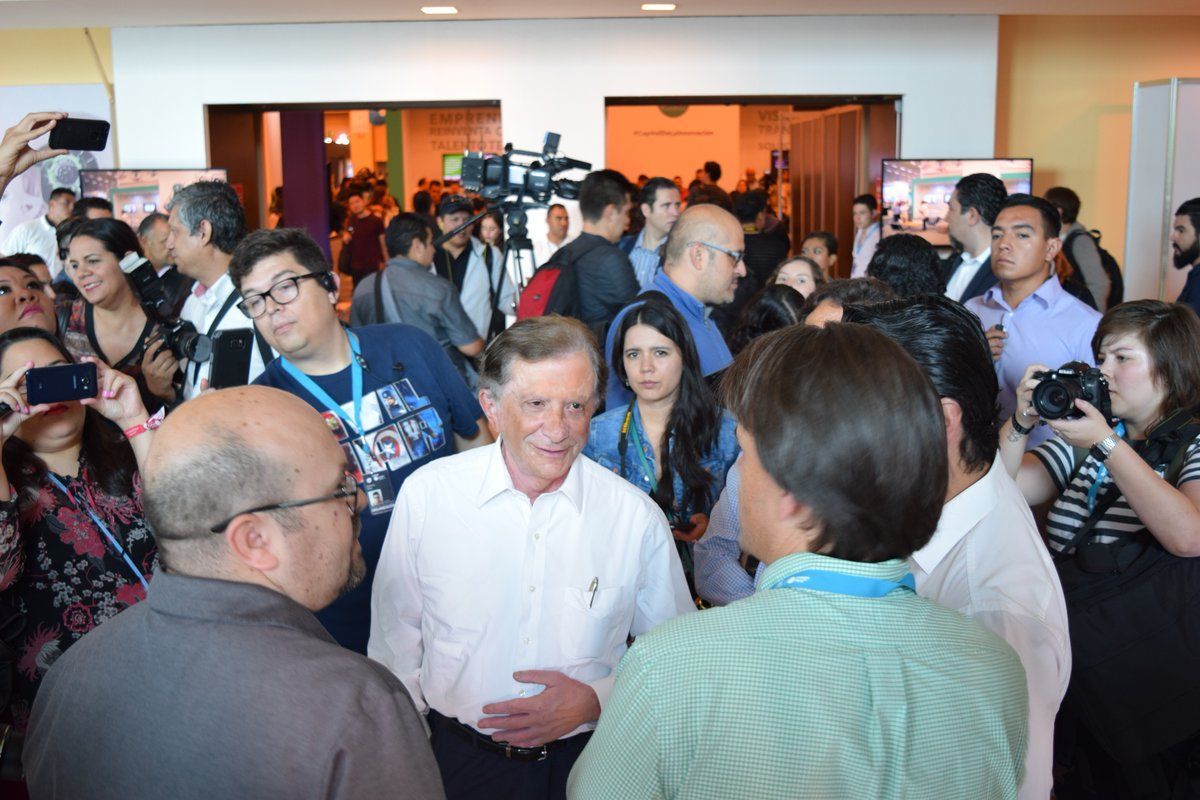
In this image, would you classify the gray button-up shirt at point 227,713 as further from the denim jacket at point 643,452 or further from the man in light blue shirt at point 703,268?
the man in light blue shirt at point 703,268

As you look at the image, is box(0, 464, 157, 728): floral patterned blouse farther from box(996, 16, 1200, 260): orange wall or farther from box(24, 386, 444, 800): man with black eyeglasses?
box(996, 16, 1200, 260): orange wall

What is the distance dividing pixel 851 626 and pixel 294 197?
12219mm

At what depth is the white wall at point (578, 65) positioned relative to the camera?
8.58 m

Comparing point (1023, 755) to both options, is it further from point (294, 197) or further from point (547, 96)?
point (294, 197)

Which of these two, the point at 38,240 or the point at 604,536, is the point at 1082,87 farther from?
the point at 604,536

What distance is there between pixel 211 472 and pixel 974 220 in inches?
169

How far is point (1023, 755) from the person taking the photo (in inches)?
51.5

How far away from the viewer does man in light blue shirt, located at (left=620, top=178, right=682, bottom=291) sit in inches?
217

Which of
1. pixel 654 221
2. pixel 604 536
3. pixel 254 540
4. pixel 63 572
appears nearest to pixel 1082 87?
pixel 654 221

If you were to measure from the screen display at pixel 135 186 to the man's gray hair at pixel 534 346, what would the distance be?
6873 mm

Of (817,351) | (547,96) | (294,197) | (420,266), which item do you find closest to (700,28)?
(547,96)

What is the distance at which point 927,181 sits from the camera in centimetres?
833

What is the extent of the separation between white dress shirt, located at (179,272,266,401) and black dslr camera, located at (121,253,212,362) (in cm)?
6

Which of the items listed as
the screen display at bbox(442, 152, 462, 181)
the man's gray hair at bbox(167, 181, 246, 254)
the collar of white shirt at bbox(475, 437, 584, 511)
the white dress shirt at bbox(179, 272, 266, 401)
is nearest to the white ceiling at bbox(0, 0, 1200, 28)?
the man's gray hair at bbox(167, 181, 246, 254)
